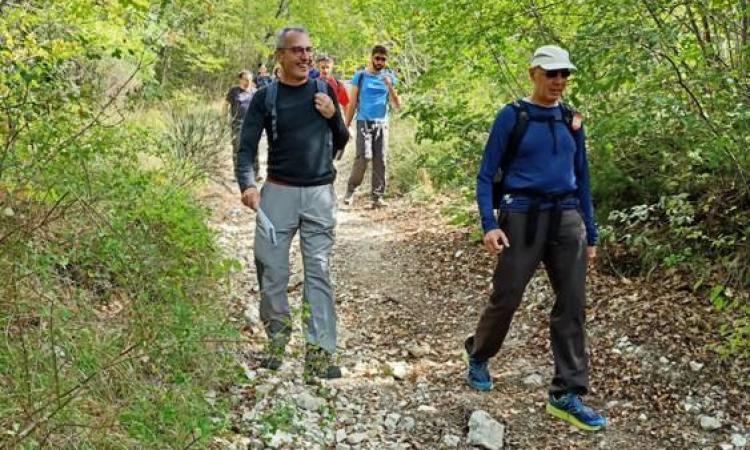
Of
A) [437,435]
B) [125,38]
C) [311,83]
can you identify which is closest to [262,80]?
[125,38]

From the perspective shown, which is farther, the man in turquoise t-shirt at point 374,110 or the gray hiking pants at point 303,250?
the man in turquoise t-shirt at point 374,110

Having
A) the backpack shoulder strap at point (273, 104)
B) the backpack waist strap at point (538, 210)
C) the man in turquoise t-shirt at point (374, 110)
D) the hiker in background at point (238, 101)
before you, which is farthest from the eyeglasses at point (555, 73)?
the hiker in background at point (238, 101)

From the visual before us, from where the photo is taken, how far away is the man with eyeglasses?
181 inches

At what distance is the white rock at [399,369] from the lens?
4977 mm

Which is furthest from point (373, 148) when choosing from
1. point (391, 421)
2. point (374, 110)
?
point (391, 421)

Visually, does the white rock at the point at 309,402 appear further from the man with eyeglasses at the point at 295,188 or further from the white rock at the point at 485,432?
the white rock at the point at 485,432

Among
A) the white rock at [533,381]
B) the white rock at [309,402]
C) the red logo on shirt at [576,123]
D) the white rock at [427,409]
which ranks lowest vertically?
the white rock at [427,409]

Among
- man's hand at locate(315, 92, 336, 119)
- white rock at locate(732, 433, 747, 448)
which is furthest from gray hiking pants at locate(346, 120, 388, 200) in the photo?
white rock at locate(732, 433, 747, 448)

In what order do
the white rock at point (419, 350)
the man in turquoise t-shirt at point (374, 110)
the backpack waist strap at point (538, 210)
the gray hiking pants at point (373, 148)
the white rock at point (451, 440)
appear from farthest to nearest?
the gray hiking pants at point (373, 148), the man in turquoise t-shirt at point (374, 110), the white rock at point (419, 350), the backpack waist strap at point (538, 210), the white rock at point (451, 440)

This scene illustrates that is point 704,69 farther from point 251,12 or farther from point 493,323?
point 251,12

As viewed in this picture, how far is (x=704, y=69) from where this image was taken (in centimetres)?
527

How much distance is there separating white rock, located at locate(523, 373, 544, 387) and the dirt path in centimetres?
2

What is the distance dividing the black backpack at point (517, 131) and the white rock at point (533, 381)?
4.10 ft

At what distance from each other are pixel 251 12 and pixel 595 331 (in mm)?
20033
